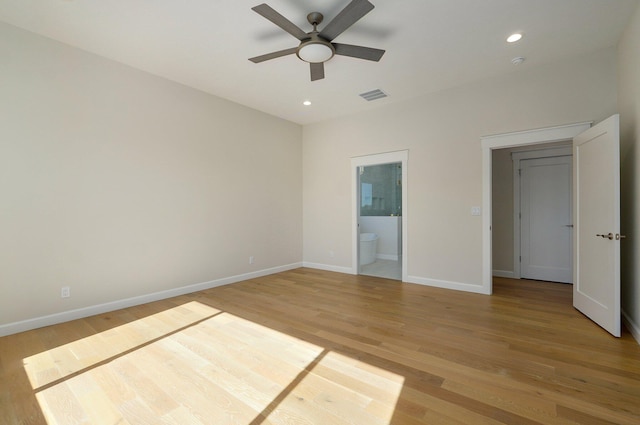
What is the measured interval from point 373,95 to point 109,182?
396 cm

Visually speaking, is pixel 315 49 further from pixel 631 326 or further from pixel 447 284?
pixel 631 326

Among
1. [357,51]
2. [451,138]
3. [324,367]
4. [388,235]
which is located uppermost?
[357,51]

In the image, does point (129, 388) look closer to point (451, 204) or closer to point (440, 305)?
point (440, 305)

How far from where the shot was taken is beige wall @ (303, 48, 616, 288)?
3525mm

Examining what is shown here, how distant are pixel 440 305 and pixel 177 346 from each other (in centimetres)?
303

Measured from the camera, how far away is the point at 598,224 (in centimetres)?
294

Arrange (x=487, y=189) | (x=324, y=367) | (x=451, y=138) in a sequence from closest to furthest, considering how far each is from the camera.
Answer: (x=324, y=367) → (x=487, y=189) → (x=451, y=138)

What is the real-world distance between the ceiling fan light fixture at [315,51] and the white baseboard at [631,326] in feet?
12.6

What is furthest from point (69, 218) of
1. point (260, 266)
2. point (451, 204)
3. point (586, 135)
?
point (586, 135)

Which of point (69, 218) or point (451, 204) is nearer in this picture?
point (69, 218)

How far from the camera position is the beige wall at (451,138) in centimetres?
353

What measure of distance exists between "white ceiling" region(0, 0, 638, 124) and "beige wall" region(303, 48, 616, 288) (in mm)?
258

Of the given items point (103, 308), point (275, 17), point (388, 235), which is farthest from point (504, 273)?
point (103, 308)

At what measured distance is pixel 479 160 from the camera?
4141mm
